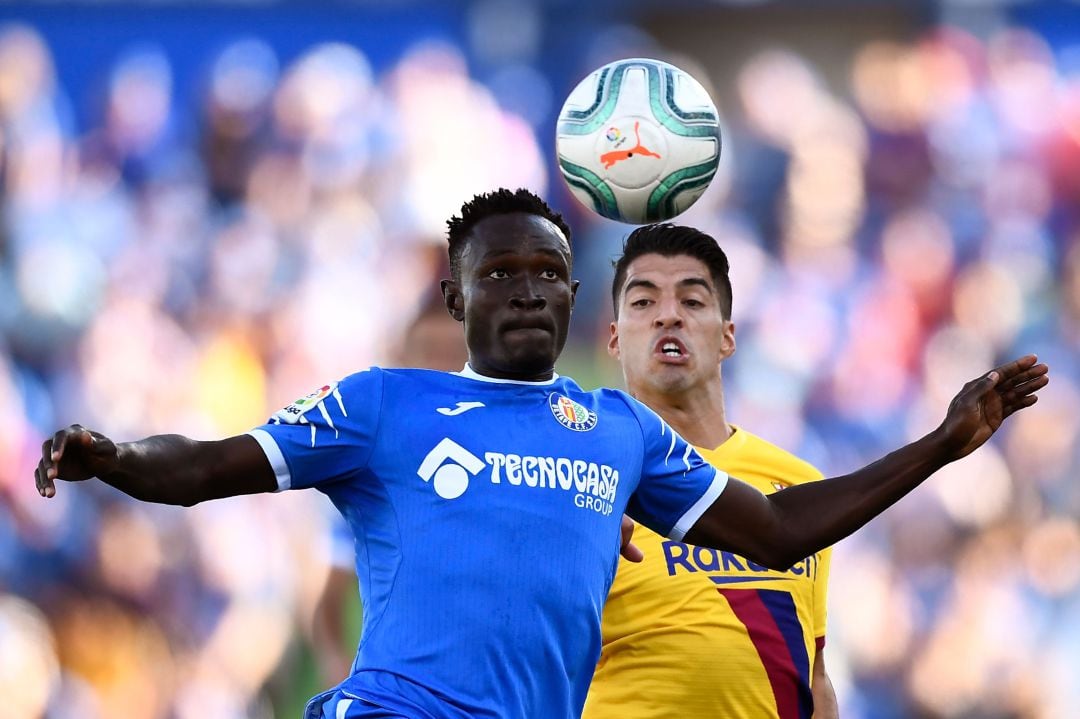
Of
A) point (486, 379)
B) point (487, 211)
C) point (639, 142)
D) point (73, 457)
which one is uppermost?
point (639, 142)

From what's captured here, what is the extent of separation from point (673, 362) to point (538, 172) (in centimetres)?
665

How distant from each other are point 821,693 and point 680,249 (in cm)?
161

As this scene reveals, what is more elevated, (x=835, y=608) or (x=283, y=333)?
(x=283, y=333)

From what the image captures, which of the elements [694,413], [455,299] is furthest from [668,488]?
[694,413]

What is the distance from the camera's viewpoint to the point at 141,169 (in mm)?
12289

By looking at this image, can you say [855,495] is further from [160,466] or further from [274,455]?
[160,466]

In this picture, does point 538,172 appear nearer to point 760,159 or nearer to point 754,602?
point 760,159

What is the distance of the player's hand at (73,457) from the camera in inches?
135

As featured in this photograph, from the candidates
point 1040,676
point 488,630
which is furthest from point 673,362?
point 1040,676

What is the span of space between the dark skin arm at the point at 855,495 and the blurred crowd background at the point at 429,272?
5.93 m

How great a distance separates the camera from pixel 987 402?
422 cm

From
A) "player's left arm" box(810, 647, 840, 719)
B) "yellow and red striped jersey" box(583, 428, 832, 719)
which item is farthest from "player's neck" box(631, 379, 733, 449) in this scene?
"player's left arm" box(810, 647, 840, 719)

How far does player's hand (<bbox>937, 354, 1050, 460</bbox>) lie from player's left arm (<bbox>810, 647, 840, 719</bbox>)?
1.46 metres

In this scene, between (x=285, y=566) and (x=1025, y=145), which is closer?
(x=285, y=566)
